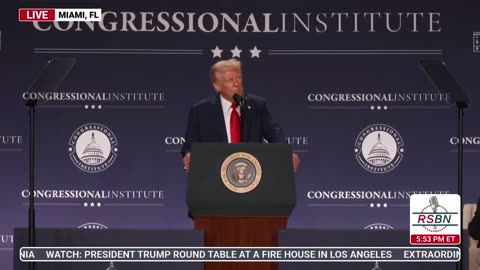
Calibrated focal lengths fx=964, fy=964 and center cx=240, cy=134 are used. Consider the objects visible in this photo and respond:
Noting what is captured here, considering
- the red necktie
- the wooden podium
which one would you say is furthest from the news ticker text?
the red necktie

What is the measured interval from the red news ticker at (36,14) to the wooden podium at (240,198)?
4077 mm

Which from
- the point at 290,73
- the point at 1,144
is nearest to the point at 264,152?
the point at 290,73

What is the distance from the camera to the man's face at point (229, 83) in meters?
7.89

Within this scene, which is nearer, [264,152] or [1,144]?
[264,152]

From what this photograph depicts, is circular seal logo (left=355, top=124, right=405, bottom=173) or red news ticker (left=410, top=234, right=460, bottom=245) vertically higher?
circular seal logo (left=355, top=124, right=405, bottom=173)

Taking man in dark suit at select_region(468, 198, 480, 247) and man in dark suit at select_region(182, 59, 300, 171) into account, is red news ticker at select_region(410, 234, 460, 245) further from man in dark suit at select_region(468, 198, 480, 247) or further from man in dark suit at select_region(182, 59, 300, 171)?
man in dark suit at select_region(468, 198, 480, 247)

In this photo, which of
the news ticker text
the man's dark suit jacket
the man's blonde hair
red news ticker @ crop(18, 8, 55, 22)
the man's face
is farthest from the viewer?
red news ticker @ crop(18, 8, 55, 22)

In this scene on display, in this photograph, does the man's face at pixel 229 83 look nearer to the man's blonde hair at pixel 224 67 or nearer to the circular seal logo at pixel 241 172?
the man's blonde hair at pixel 224 67

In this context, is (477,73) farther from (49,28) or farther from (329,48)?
(49,28)

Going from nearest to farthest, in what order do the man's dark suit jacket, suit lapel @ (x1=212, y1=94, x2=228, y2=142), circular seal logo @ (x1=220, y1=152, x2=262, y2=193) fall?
circular seal logo @ (x1=220, y1=152, x2=262, y2=193)
the man's dark suit jacket
suit lapel @ (x1=212, y1=94, x2=228, y2=142)

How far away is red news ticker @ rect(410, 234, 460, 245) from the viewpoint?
15.5ft

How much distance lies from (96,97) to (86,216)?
1070mm

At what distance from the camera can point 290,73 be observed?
28.4 ft

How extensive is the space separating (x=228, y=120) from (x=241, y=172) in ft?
9.33
